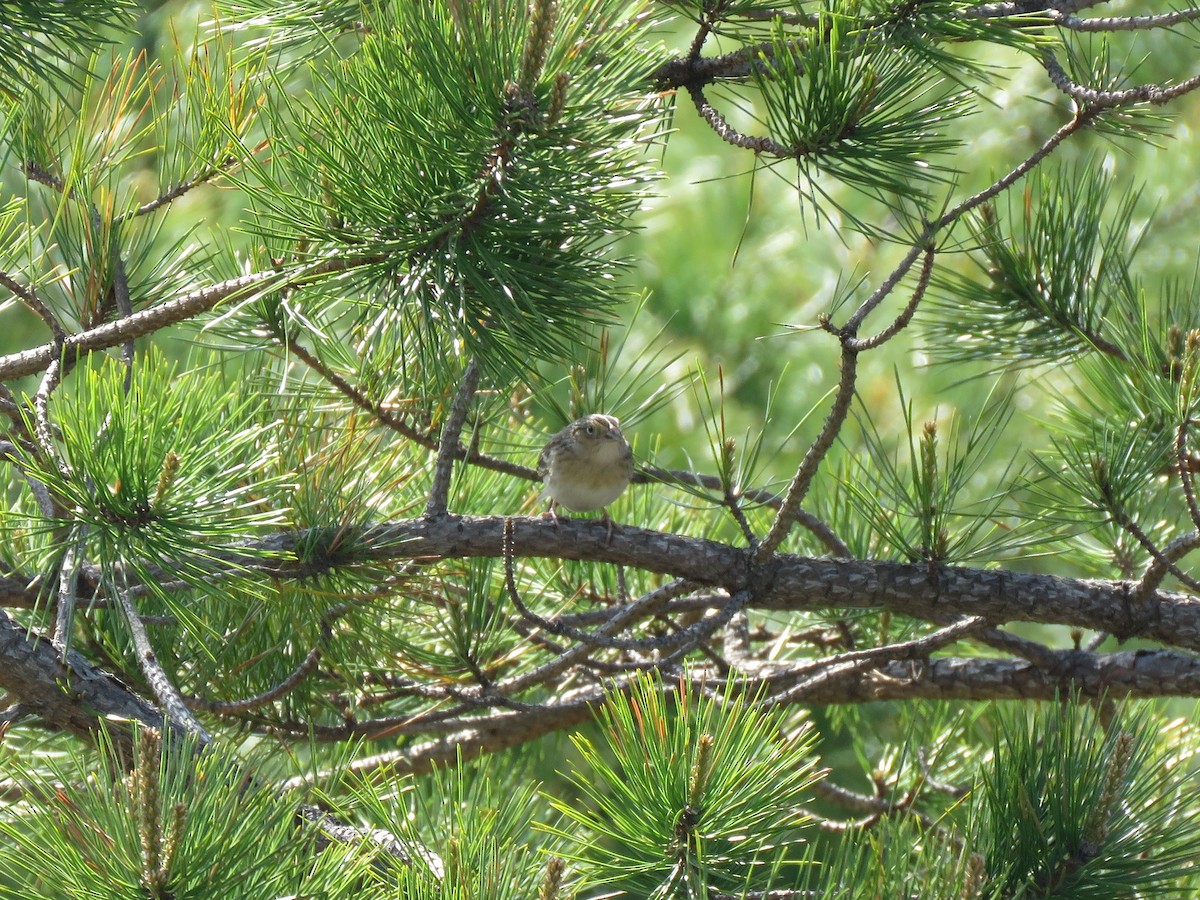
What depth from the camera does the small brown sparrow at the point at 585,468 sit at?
2662mm

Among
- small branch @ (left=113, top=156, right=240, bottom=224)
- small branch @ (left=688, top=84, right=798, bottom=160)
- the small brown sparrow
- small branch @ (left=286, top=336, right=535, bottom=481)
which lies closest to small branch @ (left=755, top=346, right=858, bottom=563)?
small branch @ (left=688, top=84, right=798, bottom=160)

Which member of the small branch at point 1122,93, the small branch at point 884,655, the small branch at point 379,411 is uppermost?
the small branch at point 1122,93

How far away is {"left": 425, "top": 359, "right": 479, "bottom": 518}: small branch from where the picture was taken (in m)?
1.93

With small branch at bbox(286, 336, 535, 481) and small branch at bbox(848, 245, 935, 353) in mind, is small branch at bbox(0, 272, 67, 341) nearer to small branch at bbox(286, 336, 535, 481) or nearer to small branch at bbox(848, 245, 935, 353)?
small branch at bbox(286, 336, 535, 481)

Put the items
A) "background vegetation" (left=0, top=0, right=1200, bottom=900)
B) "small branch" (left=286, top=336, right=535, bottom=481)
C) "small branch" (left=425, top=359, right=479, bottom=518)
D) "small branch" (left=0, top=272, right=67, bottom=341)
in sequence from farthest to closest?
"small branch" (left=286, top=336, right=535, bottom=481), "small branch" (left=425, top=359, right=479, bottom=518), "small branch" (left=0, top=272, right=67, bottom=341), "background vegetation" (left=0, top=0, right=1200, bottom=900)

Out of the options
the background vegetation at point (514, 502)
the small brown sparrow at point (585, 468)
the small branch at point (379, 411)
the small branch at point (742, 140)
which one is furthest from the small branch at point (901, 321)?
the small brown sparrow at point (585, 468)

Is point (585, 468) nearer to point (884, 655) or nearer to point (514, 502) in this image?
point (514, 502)

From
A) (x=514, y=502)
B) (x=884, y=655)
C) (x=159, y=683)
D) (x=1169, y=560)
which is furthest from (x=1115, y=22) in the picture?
(x=514, y=502)

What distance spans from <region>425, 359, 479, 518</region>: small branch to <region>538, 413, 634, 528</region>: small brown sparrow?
0.64m

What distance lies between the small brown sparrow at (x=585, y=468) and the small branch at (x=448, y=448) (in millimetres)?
644

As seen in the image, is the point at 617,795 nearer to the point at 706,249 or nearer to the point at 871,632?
the point at 871,632

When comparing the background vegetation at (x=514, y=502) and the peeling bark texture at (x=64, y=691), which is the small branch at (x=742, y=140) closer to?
the background vegetation at (x=514, y=502)

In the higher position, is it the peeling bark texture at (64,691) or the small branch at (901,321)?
the small branch at (901,321)

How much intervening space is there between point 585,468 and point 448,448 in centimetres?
83
